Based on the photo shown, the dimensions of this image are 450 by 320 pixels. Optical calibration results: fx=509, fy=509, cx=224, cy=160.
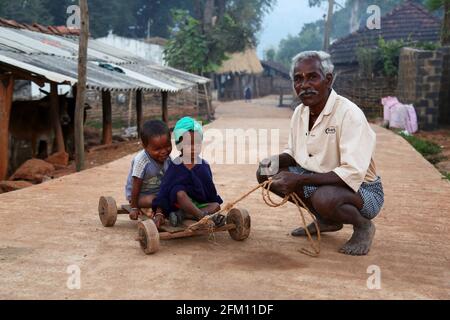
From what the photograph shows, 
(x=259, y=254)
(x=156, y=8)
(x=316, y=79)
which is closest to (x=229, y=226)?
(x=259, y=254)

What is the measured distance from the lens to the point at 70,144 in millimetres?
13164

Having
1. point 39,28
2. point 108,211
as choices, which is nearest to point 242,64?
point 39,28

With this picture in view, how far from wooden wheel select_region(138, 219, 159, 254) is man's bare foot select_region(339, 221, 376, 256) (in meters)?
1.32

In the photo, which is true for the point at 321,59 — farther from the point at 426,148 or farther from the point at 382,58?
the point at 382,58

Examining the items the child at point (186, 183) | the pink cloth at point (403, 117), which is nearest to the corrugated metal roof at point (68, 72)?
the child at point (186, 183)

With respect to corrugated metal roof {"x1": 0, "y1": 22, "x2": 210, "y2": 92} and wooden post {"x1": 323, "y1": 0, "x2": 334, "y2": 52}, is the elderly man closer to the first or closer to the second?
corrugated metal roof {"x1": 0, "y1": 22, "x2": 210, "y2": 92}

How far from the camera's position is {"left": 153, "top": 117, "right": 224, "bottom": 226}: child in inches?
146

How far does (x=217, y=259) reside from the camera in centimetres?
348

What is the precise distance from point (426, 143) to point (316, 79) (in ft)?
29.3

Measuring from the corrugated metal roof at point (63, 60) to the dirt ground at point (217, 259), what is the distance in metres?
4.12

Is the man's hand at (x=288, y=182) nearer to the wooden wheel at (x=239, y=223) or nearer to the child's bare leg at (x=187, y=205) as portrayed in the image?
the wooden wheel at (x=239, y=223)

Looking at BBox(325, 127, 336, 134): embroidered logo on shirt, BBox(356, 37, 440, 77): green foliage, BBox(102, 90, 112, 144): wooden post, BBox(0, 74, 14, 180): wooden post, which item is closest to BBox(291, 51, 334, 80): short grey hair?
BBox(325, 127, 336, 134): embroidered logo on shirt

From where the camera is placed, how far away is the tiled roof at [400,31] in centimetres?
2488

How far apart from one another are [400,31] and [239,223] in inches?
963
